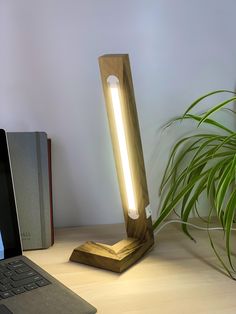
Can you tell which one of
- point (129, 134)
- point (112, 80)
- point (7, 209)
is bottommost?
point (7, 209)

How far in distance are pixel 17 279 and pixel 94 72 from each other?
49 centimetres

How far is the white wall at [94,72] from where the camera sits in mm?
954

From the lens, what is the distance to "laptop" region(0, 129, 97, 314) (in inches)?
26.5

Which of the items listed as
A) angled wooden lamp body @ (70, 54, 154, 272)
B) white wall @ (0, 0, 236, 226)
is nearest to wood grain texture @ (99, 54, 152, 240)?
angled wooden lamp body @ (70, 54, 154, 272)

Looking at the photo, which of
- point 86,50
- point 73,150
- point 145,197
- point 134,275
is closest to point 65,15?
point 86,50

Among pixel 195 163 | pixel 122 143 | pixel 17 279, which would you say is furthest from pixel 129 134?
pixel 17 279

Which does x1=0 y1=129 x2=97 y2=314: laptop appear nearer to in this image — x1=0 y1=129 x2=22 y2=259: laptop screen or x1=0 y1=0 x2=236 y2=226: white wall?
x1=0 y1=129 x2=22 y2=259: laptop screen

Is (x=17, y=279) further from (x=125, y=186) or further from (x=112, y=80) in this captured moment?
(x=112, y=80)

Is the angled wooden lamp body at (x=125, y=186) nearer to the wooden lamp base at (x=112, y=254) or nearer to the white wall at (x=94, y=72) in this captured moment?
the wooden lamp base at (x=112, y=254)

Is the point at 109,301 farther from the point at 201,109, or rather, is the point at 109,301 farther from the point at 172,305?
the point at 201,109

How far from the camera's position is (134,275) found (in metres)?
0.82

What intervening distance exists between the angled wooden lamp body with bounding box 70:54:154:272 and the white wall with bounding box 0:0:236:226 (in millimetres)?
171

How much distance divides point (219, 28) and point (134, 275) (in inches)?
24.5

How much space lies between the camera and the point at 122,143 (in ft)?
2.80
